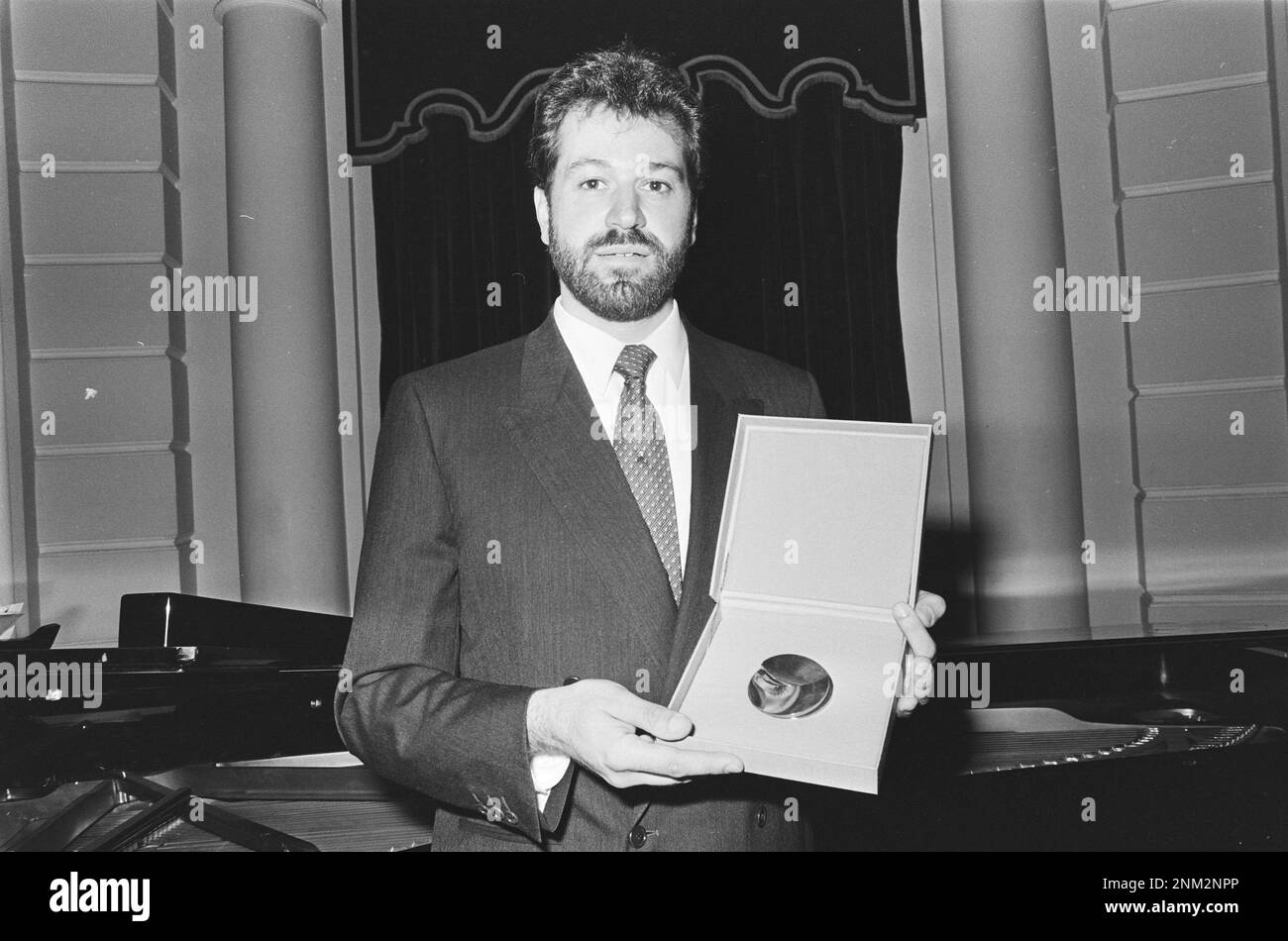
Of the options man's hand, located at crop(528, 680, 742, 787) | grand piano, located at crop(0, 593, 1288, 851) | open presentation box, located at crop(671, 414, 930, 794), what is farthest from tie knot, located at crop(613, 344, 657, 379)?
grand piano, located at crop(0, 593, 1288, 851)

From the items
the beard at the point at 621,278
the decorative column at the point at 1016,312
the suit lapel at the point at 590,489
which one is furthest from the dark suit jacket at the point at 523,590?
the decorative column at the point at 1016,312

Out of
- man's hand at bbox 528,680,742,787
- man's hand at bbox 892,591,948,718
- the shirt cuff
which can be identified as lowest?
the shirt cuff

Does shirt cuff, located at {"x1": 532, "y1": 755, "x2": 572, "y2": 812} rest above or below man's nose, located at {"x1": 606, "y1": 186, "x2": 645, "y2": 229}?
below

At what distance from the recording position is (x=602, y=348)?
4.47 feet

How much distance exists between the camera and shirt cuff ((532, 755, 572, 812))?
1.15m

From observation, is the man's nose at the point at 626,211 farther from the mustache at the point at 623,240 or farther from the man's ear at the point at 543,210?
the man's ear at the point at 543,210

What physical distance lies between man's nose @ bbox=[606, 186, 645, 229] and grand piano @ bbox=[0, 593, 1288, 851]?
102 cm

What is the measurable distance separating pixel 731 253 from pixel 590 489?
3.95m

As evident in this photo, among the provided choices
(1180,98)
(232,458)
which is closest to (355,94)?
(232,458)

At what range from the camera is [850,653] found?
112 cm

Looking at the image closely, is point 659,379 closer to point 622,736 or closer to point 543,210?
point 543,210

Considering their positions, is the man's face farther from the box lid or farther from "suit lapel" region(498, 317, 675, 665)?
the box lid

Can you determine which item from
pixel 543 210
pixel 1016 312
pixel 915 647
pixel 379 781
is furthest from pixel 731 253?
pixel 915 647

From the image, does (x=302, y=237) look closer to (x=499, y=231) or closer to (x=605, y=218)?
(x=499, y=231)
